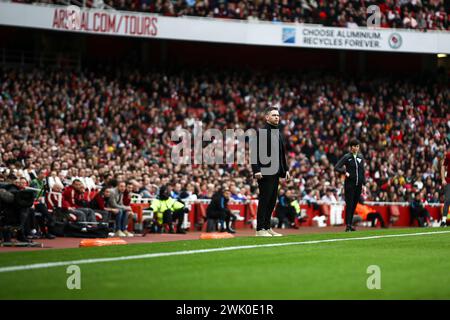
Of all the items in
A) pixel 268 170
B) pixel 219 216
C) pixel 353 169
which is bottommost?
pixel 219 216

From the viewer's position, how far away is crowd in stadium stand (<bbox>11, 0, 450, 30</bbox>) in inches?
1344

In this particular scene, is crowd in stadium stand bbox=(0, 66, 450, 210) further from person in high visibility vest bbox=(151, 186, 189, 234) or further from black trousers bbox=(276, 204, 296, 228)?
black trousers bbox=(276, 204, 296, 228)

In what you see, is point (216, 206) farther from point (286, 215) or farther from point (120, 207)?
point (286, 215)

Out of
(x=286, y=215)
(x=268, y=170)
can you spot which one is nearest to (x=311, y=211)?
(x=286, y=215)

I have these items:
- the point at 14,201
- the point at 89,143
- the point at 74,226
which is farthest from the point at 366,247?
the point at 89,143

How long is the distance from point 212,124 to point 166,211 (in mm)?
10464

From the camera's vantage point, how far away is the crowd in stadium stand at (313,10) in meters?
34.1

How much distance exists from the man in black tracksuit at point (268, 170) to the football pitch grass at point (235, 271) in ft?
6.60

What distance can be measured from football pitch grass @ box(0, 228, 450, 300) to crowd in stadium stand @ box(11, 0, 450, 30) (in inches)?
955

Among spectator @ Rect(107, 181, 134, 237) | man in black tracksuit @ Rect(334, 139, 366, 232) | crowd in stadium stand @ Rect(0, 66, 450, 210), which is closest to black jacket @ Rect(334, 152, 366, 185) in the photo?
man in black tracksuit @ Rect(334, 139, 366, 232)

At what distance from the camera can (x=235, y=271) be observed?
7.62m

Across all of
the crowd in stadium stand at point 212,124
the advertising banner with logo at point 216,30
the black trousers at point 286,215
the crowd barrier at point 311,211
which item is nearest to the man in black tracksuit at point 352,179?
the crowd in stadium stand at point 212,124

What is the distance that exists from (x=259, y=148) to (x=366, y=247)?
9.89ft

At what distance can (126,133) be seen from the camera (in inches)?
1176
